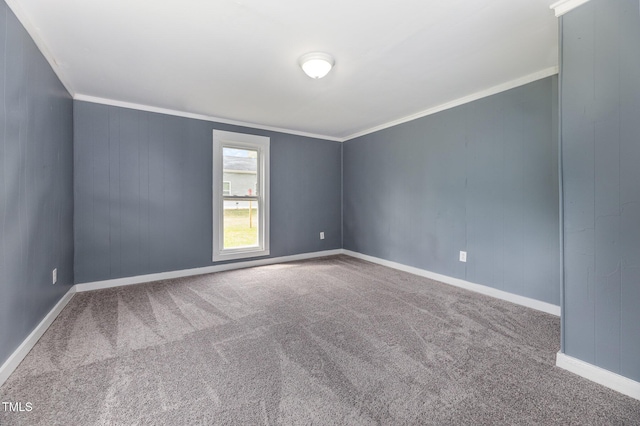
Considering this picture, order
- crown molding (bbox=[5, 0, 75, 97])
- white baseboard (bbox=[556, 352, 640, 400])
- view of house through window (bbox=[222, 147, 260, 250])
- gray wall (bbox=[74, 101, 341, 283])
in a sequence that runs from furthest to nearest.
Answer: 1. view of house through window (bbox=[222, 147, 260, 250])
2. gray wall (bbox=[74, 101, 341, 283])
3. crown molding (bbox=[5, 0, 75, 97])
4. white baseboard (bbox=[556, 352, 640, 400])

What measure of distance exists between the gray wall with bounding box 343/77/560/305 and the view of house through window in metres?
1.95

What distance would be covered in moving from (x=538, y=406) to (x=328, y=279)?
8.04ft

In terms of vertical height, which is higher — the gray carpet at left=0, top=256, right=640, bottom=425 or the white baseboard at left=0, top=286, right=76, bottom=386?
the white baseboard at left=0, top=286, right=76, bottom=386

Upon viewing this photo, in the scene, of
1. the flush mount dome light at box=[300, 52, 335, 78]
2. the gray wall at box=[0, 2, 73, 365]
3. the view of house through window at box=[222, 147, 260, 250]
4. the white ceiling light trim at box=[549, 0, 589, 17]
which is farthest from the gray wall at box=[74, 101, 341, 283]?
the white ceiling light trim at box=[549, 0, 589, 17]

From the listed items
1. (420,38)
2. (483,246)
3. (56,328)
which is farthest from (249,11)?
(483,246)

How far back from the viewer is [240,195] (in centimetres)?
434

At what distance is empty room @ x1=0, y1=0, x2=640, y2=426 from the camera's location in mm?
1510

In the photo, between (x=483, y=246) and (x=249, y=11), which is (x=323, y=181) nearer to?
(x=483, y=246)

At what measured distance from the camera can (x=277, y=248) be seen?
15.2ft

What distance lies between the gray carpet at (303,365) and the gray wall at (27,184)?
331 mm

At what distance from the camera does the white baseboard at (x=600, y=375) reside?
1484 millimetres

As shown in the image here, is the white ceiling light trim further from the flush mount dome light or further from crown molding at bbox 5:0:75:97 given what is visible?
crown molding at bbox 5:0:75:97

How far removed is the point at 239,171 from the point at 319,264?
77.7 inches

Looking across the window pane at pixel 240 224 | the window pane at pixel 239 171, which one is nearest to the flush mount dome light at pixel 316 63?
the window pane at pixel 239 171
